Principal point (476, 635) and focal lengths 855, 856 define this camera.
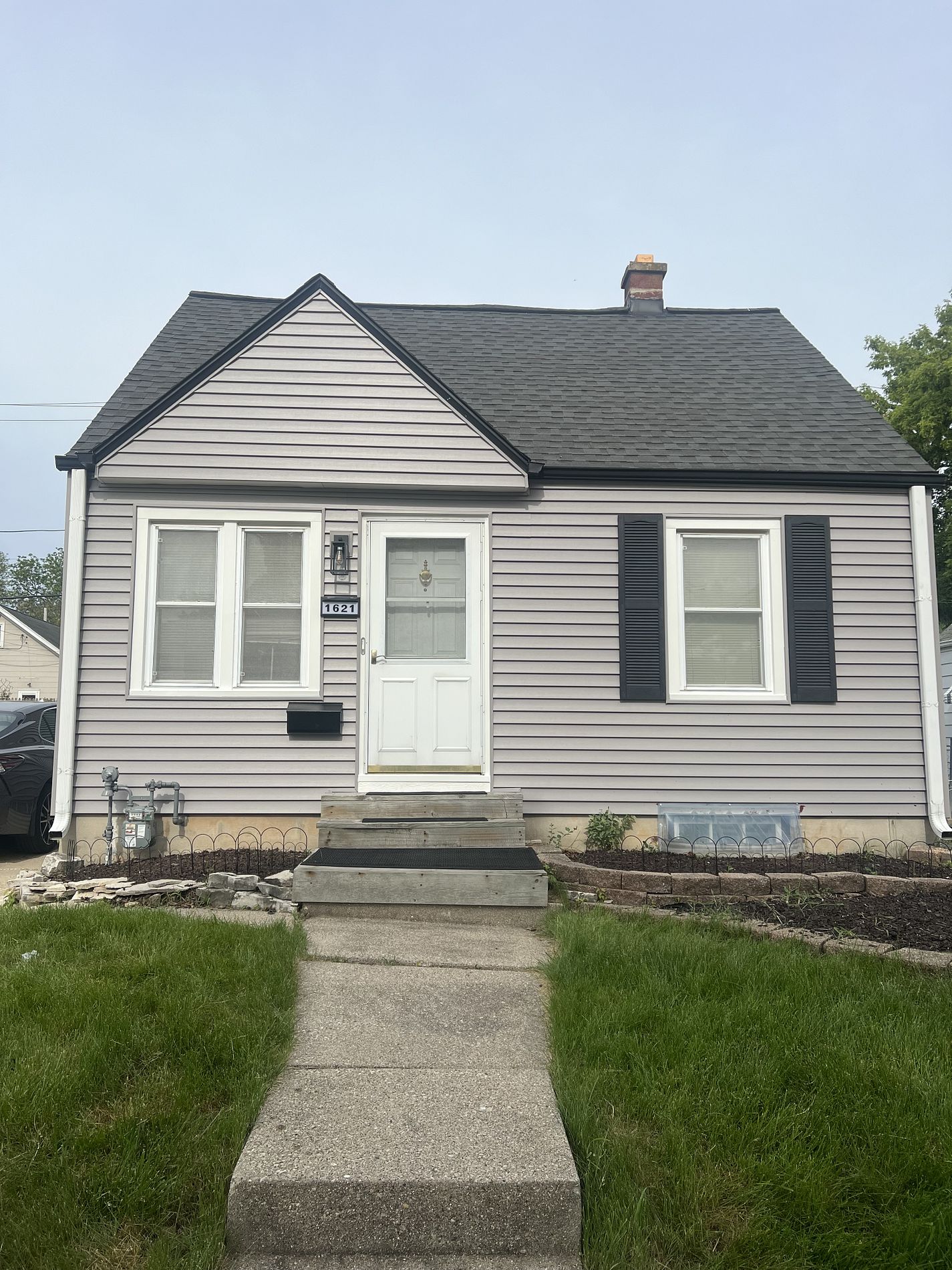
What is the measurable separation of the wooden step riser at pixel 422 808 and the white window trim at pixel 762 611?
5.85 feet

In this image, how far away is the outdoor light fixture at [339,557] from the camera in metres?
7.28

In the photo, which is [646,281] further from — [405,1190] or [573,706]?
[405,1190]

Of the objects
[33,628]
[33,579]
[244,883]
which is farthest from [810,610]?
[33,579]

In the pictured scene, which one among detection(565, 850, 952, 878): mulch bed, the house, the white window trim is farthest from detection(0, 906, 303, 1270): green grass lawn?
the white window trim

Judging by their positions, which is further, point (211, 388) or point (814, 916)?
point (211, 388)

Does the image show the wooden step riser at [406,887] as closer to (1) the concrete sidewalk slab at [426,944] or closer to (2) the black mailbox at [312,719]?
(1) the concrete sidewalk slab at [426,944]

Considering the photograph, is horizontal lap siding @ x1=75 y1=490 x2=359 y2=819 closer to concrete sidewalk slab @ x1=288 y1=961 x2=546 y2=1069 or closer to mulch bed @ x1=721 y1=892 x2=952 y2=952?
concrete sidewalk slab @ x1=288 y1=961 x2=546 y2=1069

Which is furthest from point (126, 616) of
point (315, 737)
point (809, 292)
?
point (809, 292)

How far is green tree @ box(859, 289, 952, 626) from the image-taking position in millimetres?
24406

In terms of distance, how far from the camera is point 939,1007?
3555 millimetres

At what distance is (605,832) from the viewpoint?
7098 mm

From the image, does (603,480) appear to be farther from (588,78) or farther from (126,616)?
(588,78)

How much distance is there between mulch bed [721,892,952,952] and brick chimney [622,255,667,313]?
8.05 meters

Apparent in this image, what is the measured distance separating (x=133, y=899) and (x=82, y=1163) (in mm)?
3249
